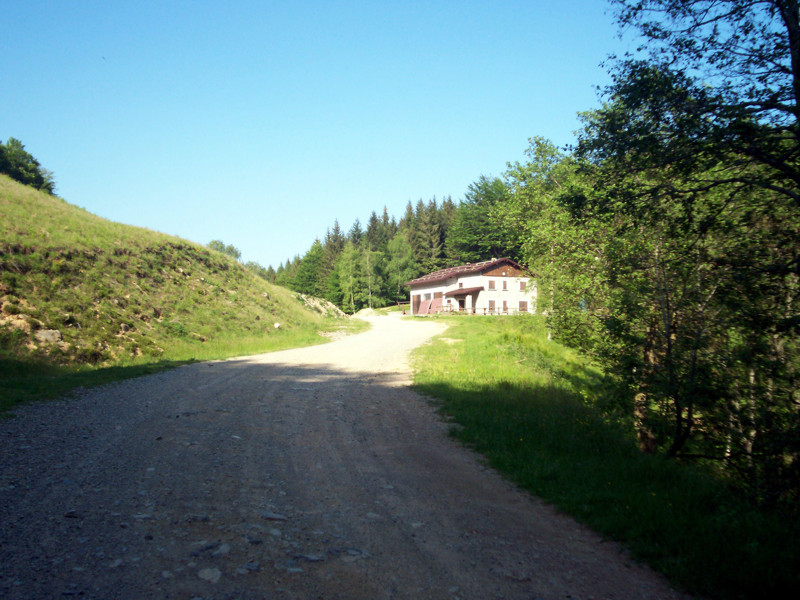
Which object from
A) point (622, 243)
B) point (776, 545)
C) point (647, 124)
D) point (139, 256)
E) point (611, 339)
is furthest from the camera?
point (139, 256)

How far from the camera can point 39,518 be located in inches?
172

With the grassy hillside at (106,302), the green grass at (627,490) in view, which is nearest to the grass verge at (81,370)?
the grassy hillside at (106,302)

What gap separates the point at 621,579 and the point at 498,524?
3.97ft

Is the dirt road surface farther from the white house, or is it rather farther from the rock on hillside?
the white house

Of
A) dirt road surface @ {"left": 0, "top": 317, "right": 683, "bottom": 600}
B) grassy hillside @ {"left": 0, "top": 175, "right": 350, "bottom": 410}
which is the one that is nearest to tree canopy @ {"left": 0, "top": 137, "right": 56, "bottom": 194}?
grassy hillside @ {"left": 0, "top": 175, "right": 350, "bottom": 410}

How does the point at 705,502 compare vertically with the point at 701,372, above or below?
below

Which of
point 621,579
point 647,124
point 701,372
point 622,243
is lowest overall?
point 621,579

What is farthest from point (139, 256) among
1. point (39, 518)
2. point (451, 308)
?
point (451, 308)

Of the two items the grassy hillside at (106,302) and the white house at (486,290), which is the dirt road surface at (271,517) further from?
the white house at (486,290)

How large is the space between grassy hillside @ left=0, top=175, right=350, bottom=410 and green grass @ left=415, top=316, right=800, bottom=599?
8.98 metres

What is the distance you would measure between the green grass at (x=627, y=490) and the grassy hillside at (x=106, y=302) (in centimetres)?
898

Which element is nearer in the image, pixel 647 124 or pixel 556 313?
pixel 647 124

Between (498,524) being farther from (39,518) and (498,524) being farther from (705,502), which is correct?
(39,518)

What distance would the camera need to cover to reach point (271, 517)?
4.66 meters
